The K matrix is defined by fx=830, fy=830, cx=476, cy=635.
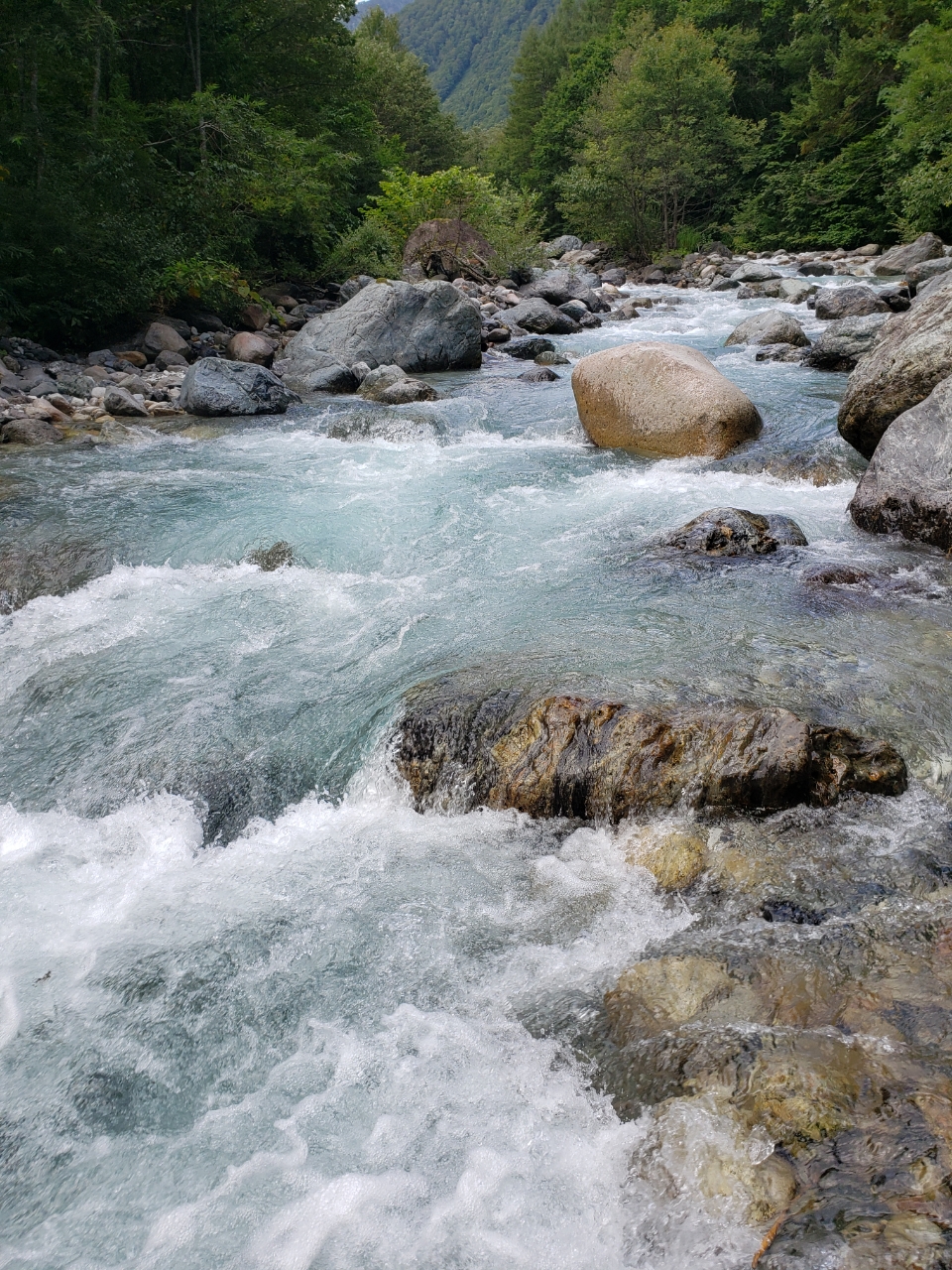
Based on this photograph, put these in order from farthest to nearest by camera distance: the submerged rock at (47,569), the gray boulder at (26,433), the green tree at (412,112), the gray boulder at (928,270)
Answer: the green tree at (412,112) < the gray boulder at (928,270) < the gray boulder at (26,433) < the submerged rock at (47,569)

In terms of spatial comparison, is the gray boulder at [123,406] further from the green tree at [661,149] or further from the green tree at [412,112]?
the green tree at [412,112]

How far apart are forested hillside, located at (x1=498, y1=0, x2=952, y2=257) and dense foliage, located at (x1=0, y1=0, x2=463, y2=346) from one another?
11697 millimetres

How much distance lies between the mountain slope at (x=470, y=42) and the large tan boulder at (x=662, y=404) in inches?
5217

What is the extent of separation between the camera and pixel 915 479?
621 centimetres

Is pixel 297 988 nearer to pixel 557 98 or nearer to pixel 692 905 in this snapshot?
pixel 692 905

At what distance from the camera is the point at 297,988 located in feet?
9.98

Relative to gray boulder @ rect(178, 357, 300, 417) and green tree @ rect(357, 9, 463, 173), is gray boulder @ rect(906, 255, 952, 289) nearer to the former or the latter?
gray boulder @ rect(178, 357, 300, 417)

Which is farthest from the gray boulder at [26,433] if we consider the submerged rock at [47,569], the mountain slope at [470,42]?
the mountain slope at [470,42]

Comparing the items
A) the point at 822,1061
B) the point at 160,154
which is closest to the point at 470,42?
the point at 160,154

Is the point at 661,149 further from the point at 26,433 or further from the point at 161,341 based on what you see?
the point at 26,433

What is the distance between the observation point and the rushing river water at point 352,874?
231 cm

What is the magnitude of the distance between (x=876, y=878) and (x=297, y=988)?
2238 mm

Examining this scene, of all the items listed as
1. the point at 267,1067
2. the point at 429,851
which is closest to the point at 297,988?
the point at 267,1067

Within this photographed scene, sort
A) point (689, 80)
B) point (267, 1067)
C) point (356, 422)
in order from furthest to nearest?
point (689, 80) → point (356, 422) → point (267, 1067)
